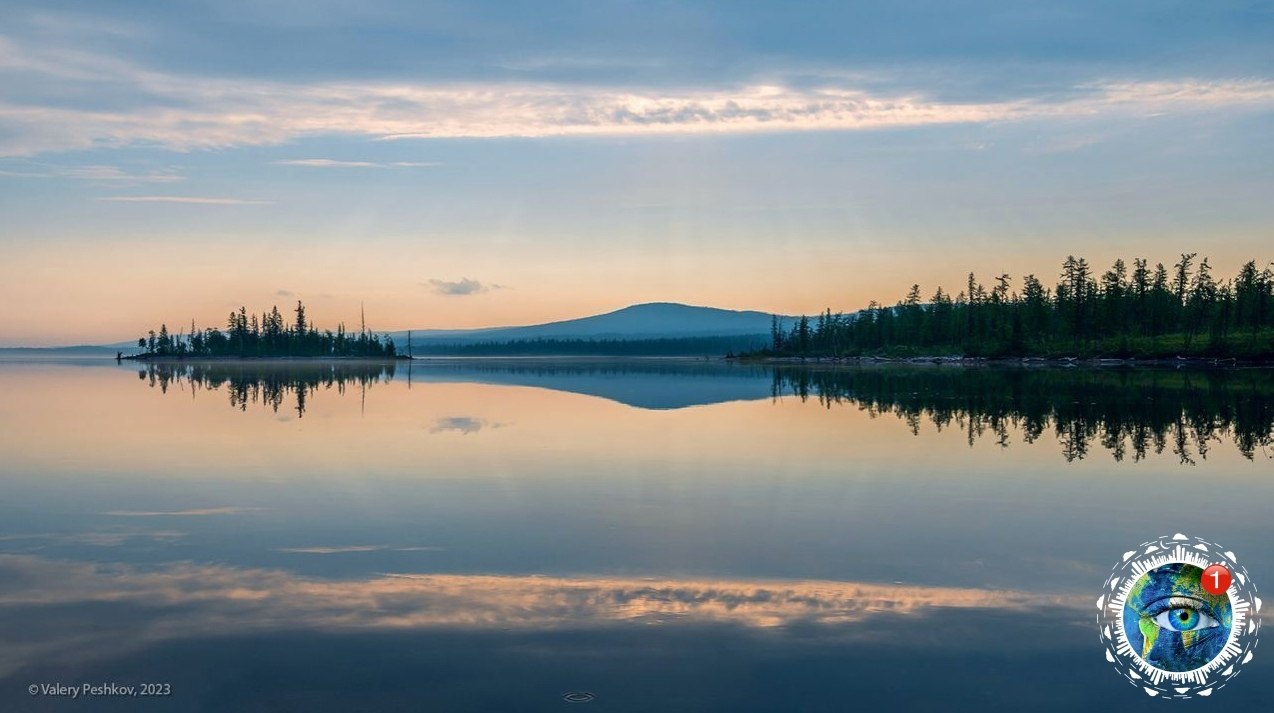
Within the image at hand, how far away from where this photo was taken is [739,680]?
8773 millimetres

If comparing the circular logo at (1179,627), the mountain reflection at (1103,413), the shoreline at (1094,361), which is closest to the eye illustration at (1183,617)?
the circular logo at (1179,627)

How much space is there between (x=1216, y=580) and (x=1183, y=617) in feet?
6.77

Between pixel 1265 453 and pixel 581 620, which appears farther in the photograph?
pixel 1265 453

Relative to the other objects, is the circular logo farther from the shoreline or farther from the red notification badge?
the shoreline

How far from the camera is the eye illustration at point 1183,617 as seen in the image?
9.52 m

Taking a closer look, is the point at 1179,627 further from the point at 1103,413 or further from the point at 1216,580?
the point at 1103,413

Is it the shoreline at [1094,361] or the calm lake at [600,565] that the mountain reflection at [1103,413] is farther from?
the shoreline at [1094,361]

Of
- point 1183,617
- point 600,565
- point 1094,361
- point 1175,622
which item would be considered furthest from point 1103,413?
point 1094,361

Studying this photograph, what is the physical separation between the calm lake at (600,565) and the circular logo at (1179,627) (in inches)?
9.6

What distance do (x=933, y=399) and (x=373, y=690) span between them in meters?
45.6

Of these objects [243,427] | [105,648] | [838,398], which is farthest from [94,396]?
[105,648]

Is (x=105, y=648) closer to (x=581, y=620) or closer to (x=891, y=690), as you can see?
(x=581, y=620)

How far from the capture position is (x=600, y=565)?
1305cm

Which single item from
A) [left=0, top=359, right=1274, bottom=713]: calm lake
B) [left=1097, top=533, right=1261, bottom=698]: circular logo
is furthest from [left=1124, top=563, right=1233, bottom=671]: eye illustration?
[left=0, top=359, right=1274, bottom=713]: calm lake
